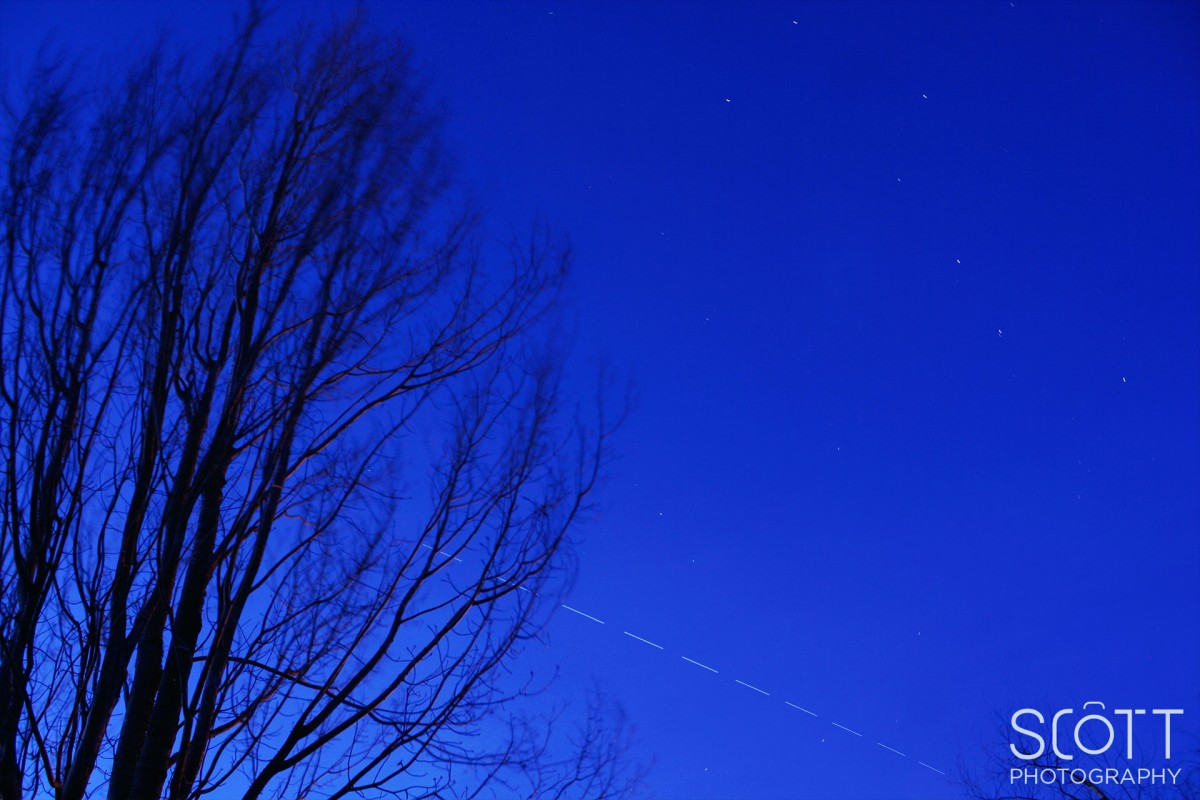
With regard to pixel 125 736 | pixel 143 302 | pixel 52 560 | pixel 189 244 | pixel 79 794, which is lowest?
pixel 79 794

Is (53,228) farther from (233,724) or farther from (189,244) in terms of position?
(233,724)

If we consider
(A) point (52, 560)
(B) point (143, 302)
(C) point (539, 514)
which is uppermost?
(B) point (143, 302)

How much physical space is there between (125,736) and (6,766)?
29cm

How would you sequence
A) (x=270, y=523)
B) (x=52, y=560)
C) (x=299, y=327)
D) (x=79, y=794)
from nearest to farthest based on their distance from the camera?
(x=79, y=794)
(x=52, y=560)
(x=270, y=523)
(x=299, y=327)

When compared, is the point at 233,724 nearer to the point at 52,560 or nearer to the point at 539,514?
the point at 52,560

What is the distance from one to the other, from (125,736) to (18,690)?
1.00ft

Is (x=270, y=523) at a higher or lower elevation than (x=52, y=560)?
higher

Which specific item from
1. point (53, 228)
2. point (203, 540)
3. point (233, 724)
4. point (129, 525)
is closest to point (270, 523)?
point (203, 540)

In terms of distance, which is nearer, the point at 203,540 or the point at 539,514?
the point at 203,540

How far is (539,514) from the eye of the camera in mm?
3254

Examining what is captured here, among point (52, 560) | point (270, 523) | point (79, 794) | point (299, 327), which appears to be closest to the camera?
point (79, 794)

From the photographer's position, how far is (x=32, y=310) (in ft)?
9.36

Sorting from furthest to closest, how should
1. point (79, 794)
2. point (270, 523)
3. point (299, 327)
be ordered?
point (299, 327), point (270, 523), point (79, 794)

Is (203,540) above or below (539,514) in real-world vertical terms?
below
